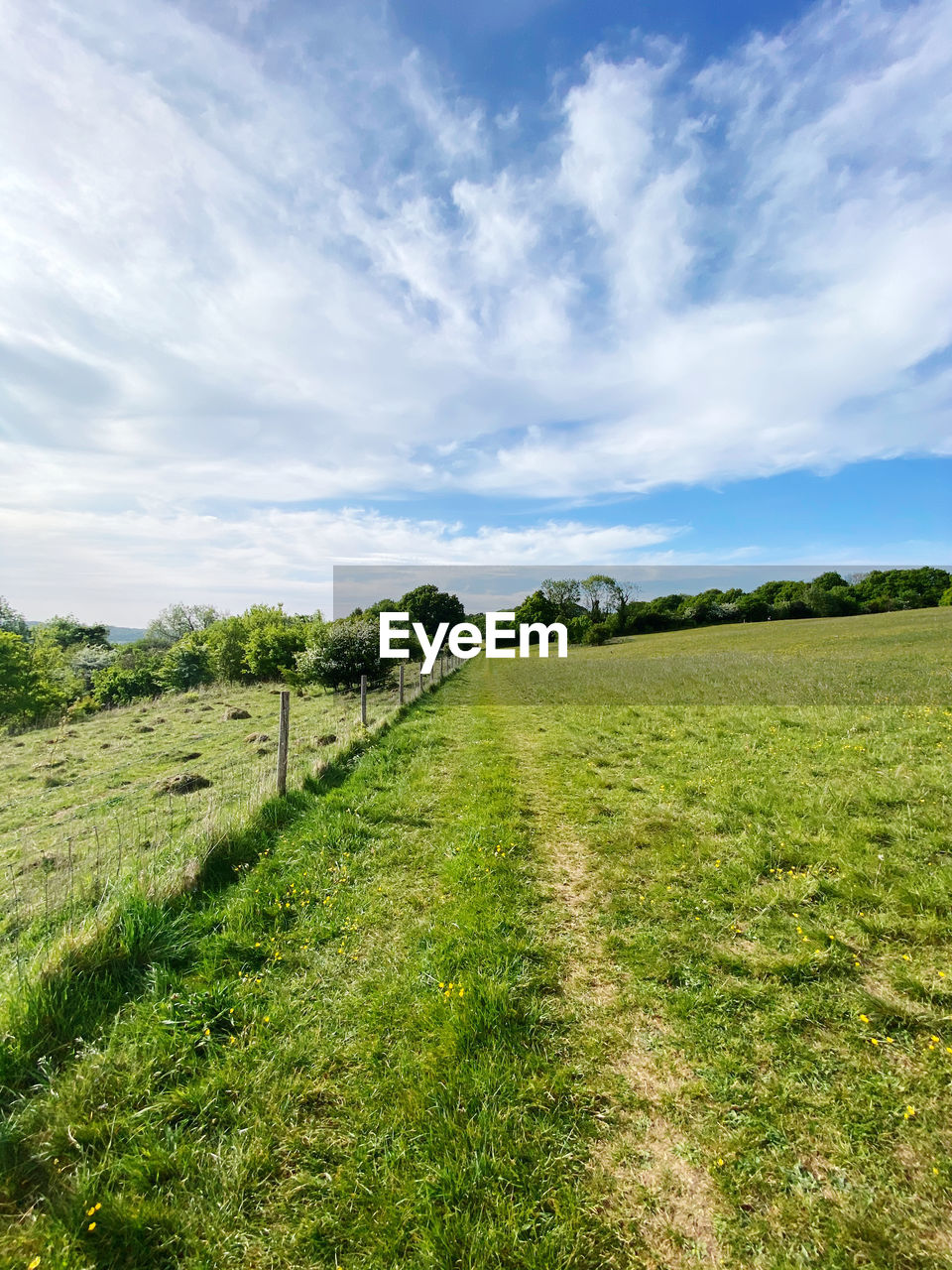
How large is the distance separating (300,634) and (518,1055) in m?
46.8

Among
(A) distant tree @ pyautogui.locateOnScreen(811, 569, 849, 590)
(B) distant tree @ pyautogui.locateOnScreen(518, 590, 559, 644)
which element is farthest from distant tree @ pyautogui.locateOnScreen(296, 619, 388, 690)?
(A) distant tree @ pyautogui.locateOnScreen(811, 569, 849, 590)

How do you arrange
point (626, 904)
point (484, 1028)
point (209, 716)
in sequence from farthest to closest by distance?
point (209, 716), point (626, 904), point (484, 1028)

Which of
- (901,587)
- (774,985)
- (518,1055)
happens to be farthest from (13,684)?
(901,587)

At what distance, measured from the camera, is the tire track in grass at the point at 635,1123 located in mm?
2461

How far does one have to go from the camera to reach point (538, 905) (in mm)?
5324

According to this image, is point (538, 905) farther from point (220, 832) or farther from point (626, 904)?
point (220, 832)

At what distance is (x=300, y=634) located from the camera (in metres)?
46.8

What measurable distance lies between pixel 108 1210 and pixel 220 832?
171 inches

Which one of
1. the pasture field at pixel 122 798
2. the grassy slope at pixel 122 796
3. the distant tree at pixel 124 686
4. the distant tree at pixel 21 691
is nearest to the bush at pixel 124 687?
the distant tree at pixel 124 686

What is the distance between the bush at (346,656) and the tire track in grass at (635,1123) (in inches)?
1005

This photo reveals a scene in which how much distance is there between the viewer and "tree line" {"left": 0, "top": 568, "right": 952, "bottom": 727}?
33469 millimetres

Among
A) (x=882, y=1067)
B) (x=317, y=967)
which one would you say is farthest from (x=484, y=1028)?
(x=882, y=1067)

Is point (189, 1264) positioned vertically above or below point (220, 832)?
below

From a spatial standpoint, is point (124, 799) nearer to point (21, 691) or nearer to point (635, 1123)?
point (635, 1123)
